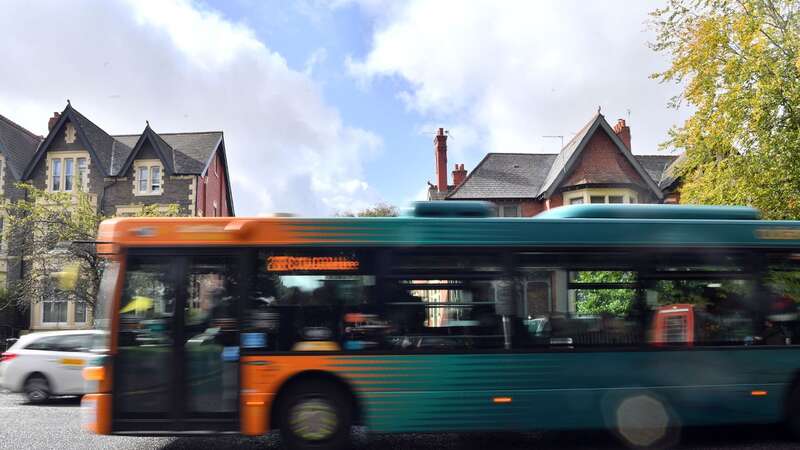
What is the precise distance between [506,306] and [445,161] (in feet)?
90.6

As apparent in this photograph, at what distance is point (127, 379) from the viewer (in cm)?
713

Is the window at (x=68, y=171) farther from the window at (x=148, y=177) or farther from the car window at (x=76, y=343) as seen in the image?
the car window at (x=76, y=343)

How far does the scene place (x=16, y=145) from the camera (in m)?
32.8

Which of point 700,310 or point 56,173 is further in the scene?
point 56,173

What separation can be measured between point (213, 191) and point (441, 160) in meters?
13.6

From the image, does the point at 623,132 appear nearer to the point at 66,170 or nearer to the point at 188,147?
the point at 188,147

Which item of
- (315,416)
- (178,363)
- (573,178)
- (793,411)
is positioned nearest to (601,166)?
(573,178)

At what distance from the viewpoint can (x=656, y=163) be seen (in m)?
35.5

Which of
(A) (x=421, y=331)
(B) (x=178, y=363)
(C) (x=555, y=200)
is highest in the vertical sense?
(C) (x=555, y=200)

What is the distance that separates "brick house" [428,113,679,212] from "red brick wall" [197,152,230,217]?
13.3 metres

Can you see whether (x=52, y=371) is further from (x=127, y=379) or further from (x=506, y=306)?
(x=506, y=306)

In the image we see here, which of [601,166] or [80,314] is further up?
[601,166]

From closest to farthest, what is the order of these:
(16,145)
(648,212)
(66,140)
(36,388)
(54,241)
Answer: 1. (648,212)
2. (36,388)
3. (54,241)
4. (66,140)
5. (16,145)

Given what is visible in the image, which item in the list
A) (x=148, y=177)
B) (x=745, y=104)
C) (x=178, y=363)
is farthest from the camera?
(x=148, y=177)
